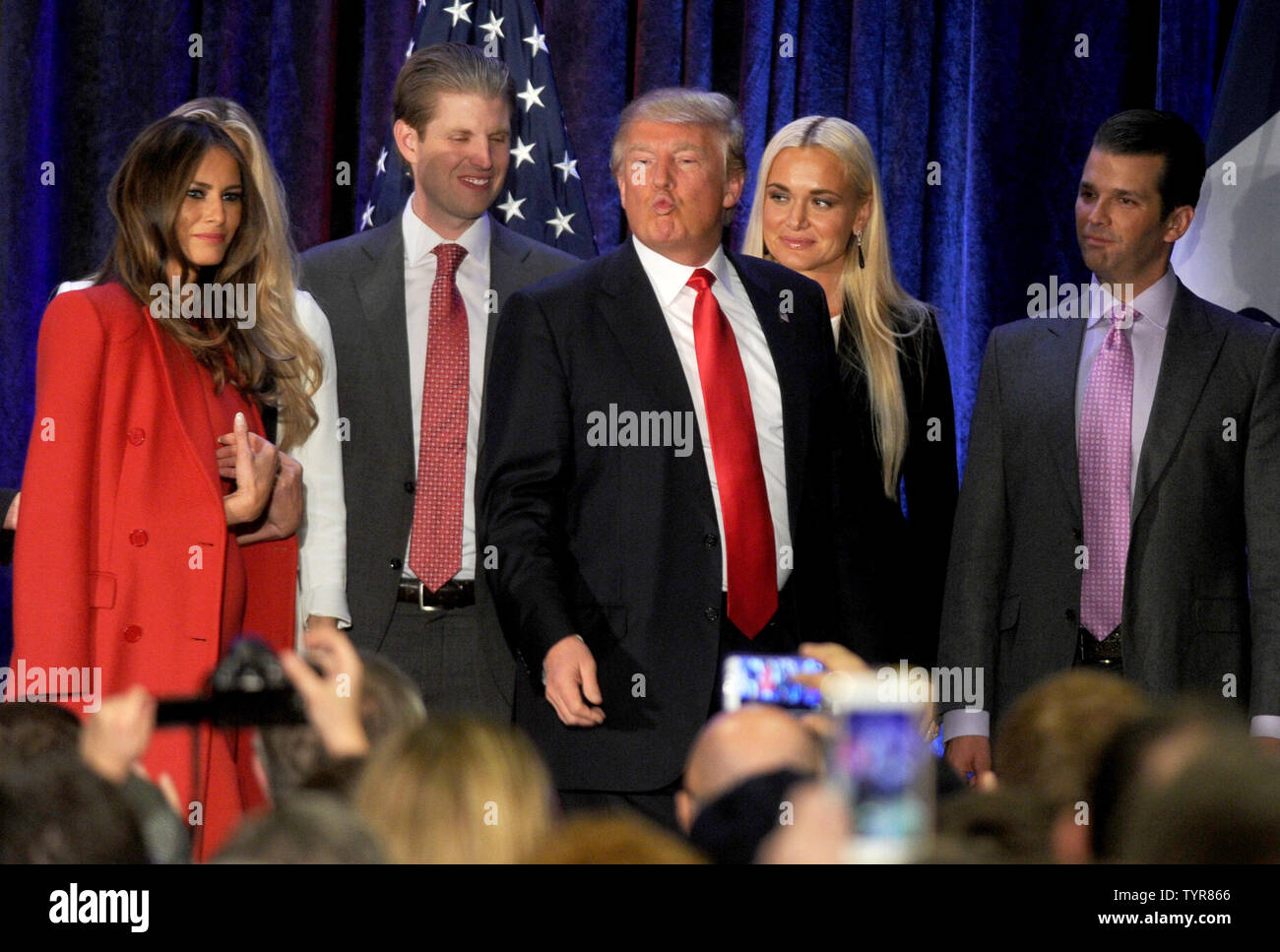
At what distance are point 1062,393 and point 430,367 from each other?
135 cm

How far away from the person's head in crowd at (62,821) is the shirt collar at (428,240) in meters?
2.32

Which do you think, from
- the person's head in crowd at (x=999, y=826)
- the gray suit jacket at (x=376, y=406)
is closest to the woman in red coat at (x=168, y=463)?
the gray suit jacket at (x=376, y=406)

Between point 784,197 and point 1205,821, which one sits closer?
point 1205,821

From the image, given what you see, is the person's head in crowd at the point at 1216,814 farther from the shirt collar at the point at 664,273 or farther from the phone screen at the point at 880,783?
the shirt collar at the point at 664,273

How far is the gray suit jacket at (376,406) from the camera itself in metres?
3.73

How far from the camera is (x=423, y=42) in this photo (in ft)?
15.7

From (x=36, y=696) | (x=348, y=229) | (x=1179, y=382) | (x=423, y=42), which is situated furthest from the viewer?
(x=348, y=229)

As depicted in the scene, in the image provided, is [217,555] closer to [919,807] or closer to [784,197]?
[784,197]

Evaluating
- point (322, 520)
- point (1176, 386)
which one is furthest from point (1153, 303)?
point (322, 520)

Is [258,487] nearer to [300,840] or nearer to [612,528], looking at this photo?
[612,528]

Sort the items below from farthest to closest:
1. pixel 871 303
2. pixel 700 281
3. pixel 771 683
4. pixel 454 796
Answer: pixel 871 303 < pixel 700 281 < pixel 771 683 < pixel 454 796

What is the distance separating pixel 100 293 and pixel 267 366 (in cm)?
36

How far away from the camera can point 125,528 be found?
3.27 metres
